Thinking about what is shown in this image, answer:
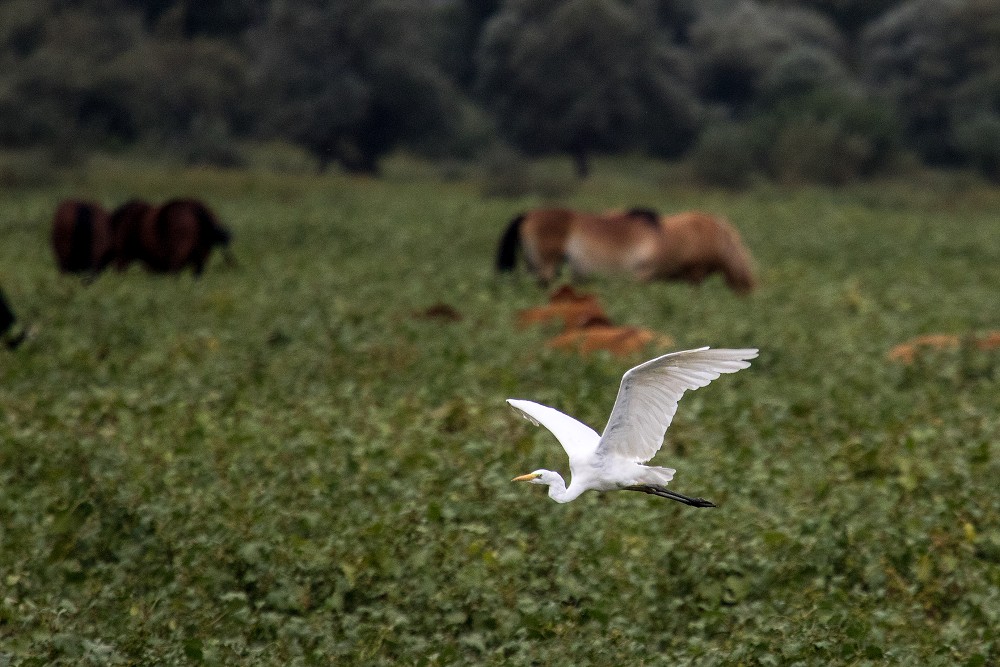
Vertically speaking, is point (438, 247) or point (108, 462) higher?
point (108, 462)

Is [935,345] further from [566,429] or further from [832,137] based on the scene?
[832,137]

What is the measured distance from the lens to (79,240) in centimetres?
1420

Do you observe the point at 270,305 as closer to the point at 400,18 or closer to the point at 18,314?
Result: the point at 18,314

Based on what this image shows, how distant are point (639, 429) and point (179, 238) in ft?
33.6

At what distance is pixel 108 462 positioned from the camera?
6.47m

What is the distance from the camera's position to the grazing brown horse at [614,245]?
13.8 m

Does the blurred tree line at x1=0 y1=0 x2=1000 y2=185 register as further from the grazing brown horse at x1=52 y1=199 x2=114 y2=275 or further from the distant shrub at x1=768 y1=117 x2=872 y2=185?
the grazing brown horse at x1=52 y1=199 x2=114 y2=275

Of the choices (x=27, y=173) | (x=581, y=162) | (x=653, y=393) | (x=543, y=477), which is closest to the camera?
(x=653, y=393)

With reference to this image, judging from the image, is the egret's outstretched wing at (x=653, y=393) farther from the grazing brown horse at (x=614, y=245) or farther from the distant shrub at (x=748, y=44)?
the distant shrub at (x=748, y=44)

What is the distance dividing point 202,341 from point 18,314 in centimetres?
208

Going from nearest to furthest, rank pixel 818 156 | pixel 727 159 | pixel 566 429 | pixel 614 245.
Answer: pixel 566 429
pixel 614 245
pixel 818 156
pixel 727 159

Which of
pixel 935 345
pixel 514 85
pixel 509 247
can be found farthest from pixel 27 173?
pixel 935 345

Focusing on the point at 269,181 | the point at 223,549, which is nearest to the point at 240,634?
the point at 223,549

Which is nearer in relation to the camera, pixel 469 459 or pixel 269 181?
pixel 469 459
